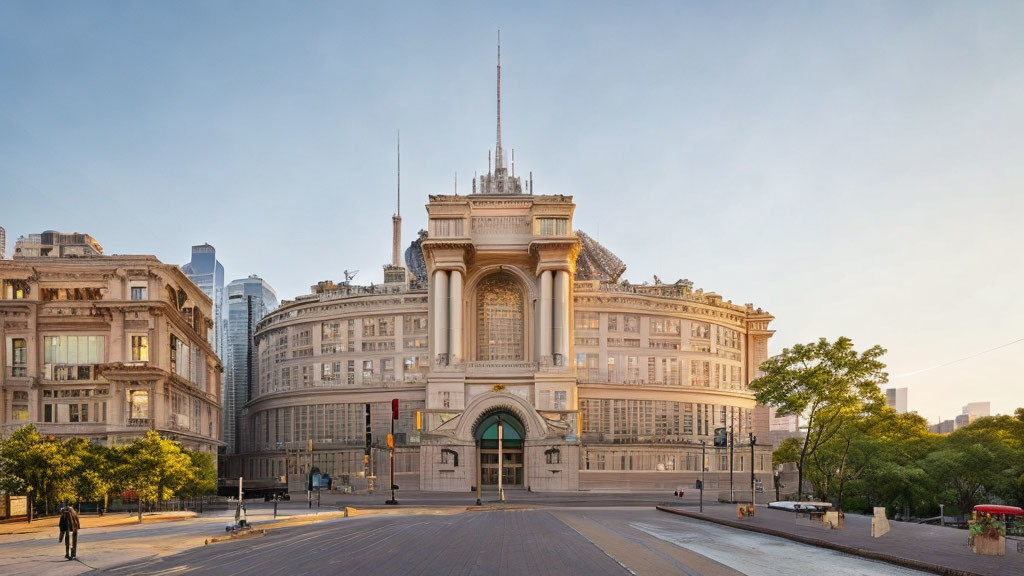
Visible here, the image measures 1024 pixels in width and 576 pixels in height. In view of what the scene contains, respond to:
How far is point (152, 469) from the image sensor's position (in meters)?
52.8

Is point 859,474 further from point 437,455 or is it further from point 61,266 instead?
point 61,266

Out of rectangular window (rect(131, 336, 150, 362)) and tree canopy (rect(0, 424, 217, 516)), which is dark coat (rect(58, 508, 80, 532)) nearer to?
tree canopy (rect(0, 424, 217, 516))

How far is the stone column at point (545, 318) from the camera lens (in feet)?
330

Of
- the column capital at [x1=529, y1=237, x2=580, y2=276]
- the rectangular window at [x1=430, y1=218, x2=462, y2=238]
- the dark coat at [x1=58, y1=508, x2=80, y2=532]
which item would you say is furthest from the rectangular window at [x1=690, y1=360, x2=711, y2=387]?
the dark coat at [x1=58, y1=508, x2=80, y2=532]

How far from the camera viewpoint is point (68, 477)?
51531 mm

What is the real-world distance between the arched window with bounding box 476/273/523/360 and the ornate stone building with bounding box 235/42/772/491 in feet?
0.57

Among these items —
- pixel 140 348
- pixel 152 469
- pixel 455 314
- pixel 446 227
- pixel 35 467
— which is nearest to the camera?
pixel 35 467

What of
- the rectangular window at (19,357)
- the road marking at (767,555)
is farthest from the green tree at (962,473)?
the rectangular window at (19,357)

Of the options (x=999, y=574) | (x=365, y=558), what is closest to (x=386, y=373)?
(x=365, y=558)

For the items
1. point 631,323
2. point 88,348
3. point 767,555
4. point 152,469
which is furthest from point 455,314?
point 767,555

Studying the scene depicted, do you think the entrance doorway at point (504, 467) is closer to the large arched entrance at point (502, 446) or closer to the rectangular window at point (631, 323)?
the large arched entrance at point (502, 446)

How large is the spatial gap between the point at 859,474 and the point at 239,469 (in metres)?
90.1

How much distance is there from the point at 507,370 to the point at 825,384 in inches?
1607

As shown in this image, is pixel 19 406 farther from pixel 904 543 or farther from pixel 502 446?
pixel 904 543
